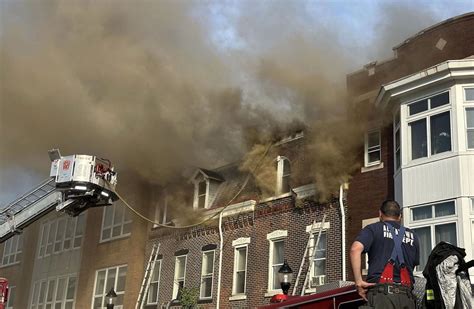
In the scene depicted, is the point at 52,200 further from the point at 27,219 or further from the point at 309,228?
the point at 309,228

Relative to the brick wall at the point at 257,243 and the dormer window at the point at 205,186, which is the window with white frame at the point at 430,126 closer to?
the brick wall at the point at 257,243

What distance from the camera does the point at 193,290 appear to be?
58.5 feet

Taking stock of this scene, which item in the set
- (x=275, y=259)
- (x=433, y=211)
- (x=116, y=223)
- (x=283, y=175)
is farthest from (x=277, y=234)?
(x=116, y=223)

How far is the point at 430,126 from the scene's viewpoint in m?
13.2

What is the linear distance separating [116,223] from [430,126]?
1309 cm

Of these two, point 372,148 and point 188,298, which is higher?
point 372,148

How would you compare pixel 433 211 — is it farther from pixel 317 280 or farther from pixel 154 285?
pixel 154 285

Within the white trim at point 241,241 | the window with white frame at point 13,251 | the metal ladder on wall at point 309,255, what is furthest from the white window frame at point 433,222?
the window with white frame at point 13,251

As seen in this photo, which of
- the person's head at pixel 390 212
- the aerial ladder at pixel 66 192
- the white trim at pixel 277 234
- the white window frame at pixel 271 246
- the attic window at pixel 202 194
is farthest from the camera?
the attic window at pixel 202 194

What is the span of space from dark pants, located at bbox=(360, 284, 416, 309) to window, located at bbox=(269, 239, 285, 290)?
1185 cm

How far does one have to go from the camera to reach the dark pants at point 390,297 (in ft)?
13.9

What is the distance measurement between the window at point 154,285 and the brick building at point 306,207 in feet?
0.15

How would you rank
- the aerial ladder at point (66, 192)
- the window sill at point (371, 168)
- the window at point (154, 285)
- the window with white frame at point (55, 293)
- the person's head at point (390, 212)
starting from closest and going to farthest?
the person's head at point (390, 212)
the aerial ladder at point (66, 192)
the window sill at point (371, 168)
the window at point (154, 285)
the window with white frame at point (55, 293)

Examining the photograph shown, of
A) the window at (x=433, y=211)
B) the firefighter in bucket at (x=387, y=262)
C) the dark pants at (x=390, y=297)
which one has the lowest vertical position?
the dark pants at (x=390, y=297)
